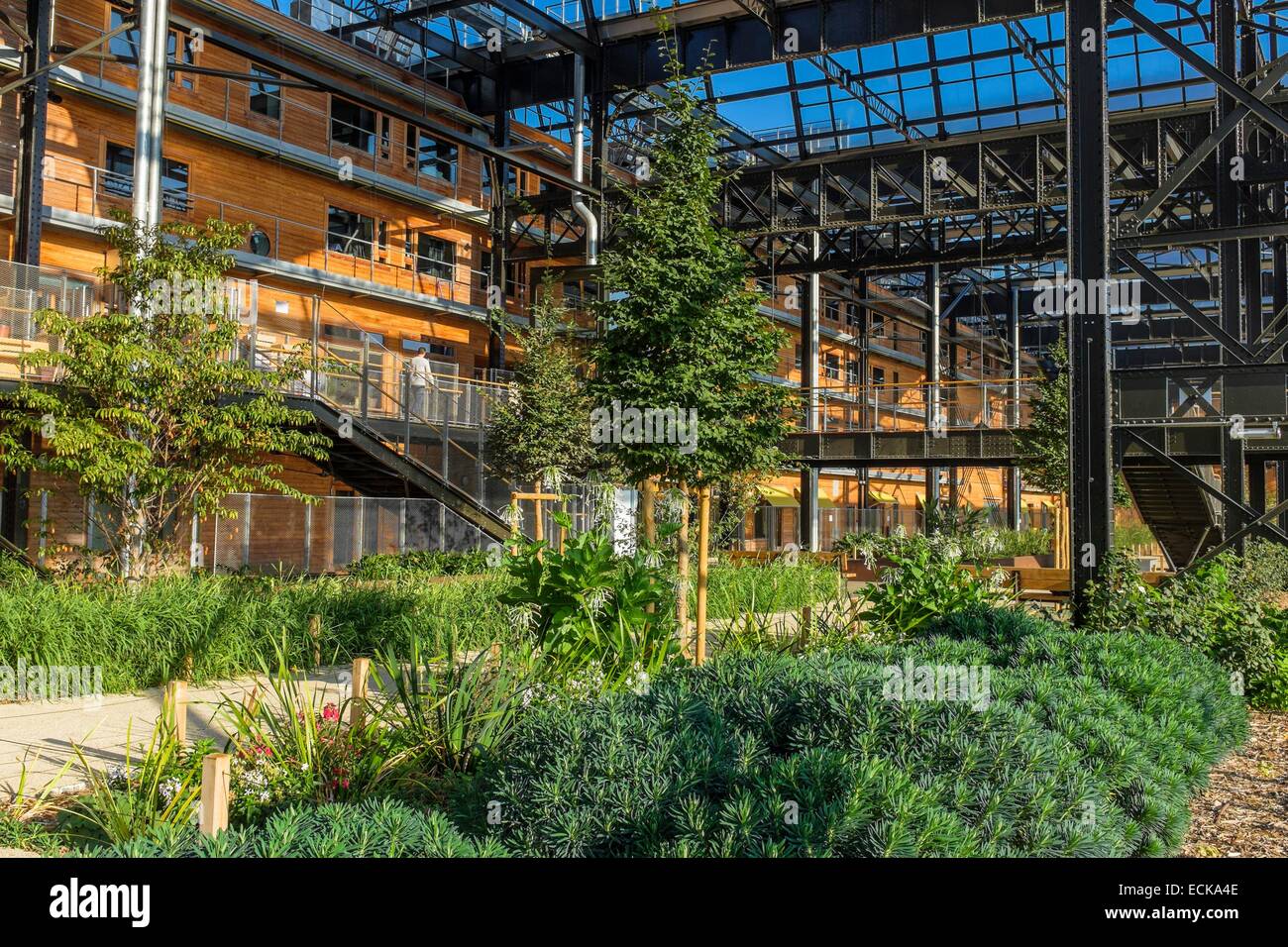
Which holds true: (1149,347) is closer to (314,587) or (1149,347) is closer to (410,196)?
(410,196)

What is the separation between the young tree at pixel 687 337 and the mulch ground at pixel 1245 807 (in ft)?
13.0

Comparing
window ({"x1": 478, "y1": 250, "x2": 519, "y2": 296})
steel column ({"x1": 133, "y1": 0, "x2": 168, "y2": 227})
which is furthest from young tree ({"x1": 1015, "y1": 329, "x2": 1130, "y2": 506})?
steel column ({"x1": 133, "y1": 0, "x2": 168, "y2": 227})

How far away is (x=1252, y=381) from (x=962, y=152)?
11.6 m

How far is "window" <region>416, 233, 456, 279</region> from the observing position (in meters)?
33.5

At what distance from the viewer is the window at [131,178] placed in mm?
25000

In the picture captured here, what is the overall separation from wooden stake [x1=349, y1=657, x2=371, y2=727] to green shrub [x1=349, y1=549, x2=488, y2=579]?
35.9 feet

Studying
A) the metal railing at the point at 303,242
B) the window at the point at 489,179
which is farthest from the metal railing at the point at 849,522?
the window at the point at 489,179

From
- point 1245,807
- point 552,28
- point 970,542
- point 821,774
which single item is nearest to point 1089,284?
point 1245,807

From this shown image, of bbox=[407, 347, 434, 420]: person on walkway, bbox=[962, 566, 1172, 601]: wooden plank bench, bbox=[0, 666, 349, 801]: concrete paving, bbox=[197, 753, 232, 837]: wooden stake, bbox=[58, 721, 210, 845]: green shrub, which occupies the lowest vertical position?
bbox=[0, 666, 349, 801]: concrete paving

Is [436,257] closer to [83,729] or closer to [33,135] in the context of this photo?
[33,135]

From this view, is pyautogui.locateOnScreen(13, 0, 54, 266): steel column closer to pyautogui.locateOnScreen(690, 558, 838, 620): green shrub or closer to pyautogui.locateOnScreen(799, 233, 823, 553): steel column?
pyautogui.locateOnScreen(690, 558, 838, 620): green shrub
